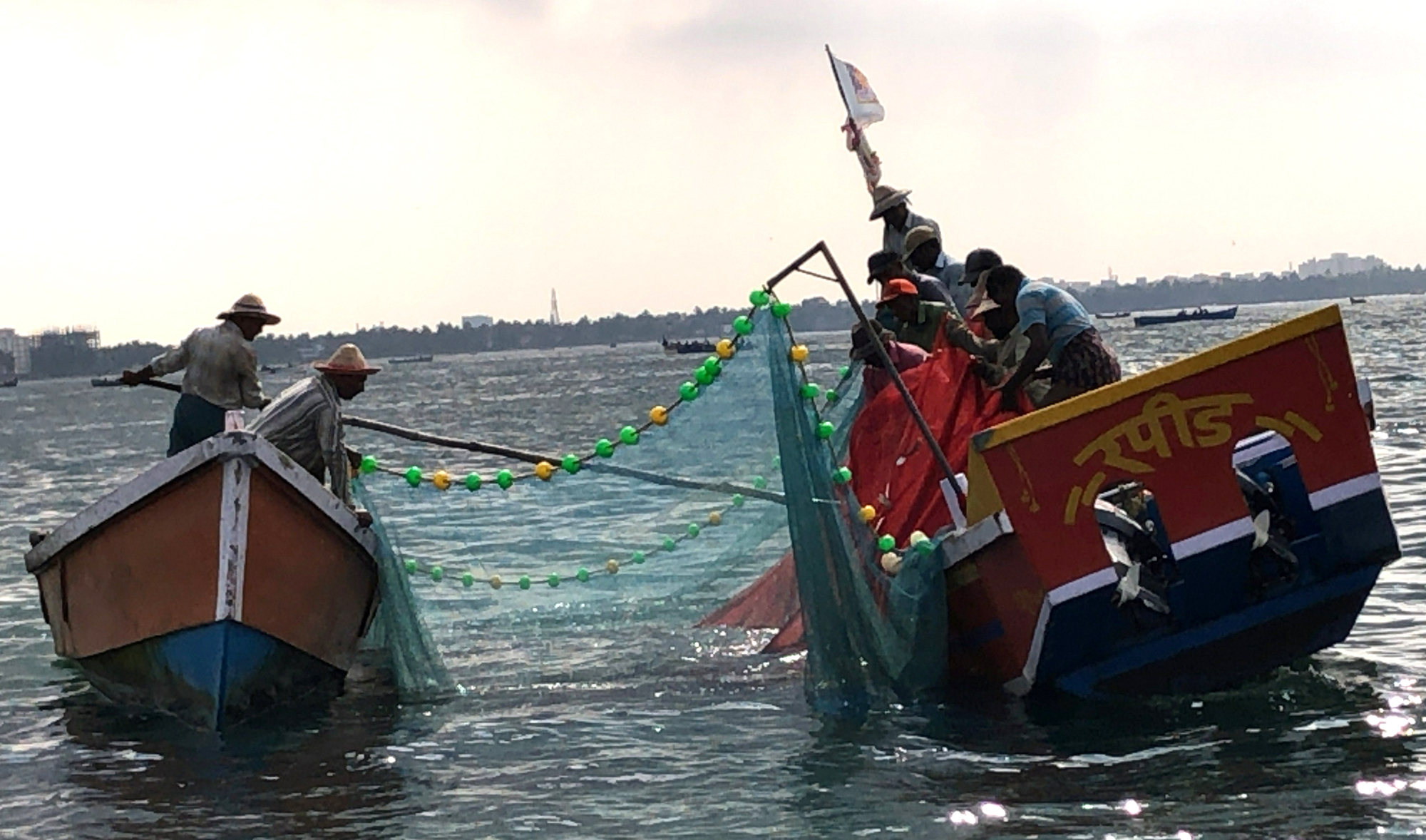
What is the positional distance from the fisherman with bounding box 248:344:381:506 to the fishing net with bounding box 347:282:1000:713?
1.05ft

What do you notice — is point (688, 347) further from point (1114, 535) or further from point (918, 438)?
point (1114, 535)

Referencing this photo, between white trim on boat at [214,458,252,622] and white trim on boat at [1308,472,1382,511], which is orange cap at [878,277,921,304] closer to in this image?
white trim on boat at [1308,472,1382,511]

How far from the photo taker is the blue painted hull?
34.1 feet

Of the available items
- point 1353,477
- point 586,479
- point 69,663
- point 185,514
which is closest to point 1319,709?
point 1353,477

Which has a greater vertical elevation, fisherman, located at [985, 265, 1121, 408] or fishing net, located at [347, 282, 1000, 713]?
fisherman, located at [985, 265, 1121, 408]

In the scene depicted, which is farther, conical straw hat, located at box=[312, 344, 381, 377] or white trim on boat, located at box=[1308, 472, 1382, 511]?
conical straw hat, located at box=[312, 344, 381, 377]

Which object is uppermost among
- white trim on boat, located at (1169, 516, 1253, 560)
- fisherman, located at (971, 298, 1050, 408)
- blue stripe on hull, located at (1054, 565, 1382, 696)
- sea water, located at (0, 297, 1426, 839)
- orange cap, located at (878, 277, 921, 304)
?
orange cap, located at (878, 277, 921, 304)

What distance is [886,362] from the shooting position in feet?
34.0

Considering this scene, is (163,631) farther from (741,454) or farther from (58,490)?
(58,490)

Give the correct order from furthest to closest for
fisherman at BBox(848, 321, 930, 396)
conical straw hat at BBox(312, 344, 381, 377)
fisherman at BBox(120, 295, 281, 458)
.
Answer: fisherman at BBox(120, 295, 281, 458) < conical straw hat at BBox(312, 344, 381, 377) < fisherman at BBox(848, 321, 930, 396)

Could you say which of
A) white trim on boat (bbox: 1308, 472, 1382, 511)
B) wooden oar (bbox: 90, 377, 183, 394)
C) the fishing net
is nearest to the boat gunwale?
the fishing net

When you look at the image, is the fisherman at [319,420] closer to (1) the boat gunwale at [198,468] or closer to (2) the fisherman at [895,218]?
(1) the boat gunwale at [198,468]

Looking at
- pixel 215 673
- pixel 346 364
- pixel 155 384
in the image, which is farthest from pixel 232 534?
pixel 155 384

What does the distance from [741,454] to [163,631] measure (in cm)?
358
